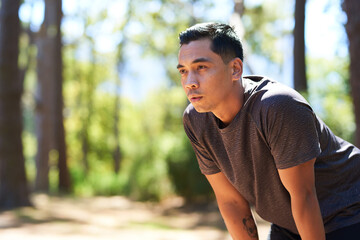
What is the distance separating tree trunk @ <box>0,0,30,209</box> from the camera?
947 centimetres

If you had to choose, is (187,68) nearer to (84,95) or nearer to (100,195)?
(100,195)

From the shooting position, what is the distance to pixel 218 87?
2.08 m

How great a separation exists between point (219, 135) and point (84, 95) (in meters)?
32.4

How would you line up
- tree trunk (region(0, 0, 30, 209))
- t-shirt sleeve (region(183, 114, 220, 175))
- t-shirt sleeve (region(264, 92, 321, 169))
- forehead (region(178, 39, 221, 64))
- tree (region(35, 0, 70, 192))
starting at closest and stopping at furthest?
t-shirt sleeve (region(264, 92, 321, 169)), forehead (region(178, 39, 221, 64)), t-shirt sleeve (region(183, 114, 220, 175)), tree trunk (region(0, 0, 30, 209)), tree (region(35, 0, 70, 192))

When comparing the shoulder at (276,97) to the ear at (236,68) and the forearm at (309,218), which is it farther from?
the forearm at (309,218)

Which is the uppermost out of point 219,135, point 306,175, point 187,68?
point 187,68

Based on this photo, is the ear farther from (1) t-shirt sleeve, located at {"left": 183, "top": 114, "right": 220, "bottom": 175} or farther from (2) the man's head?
(1) t-shirt sleeve, located at {"left": 183, "top": 114, "right": 220, "bottom": 175}

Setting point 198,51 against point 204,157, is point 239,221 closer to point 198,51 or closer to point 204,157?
point 204,157

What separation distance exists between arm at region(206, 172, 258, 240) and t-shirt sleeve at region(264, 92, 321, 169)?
64cm

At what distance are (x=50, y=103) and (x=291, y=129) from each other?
16805 millimetres

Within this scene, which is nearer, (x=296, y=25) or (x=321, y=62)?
(x=296, y=25)

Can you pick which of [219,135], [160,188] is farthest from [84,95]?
[219,135]

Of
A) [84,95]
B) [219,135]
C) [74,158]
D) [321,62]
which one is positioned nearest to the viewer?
[219,135]

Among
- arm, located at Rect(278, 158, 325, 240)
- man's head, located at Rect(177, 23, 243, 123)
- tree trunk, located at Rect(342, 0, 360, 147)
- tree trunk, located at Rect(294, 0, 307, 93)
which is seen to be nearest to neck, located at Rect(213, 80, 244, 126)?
man's head, located at Rect(177, 23, 243, 123)
